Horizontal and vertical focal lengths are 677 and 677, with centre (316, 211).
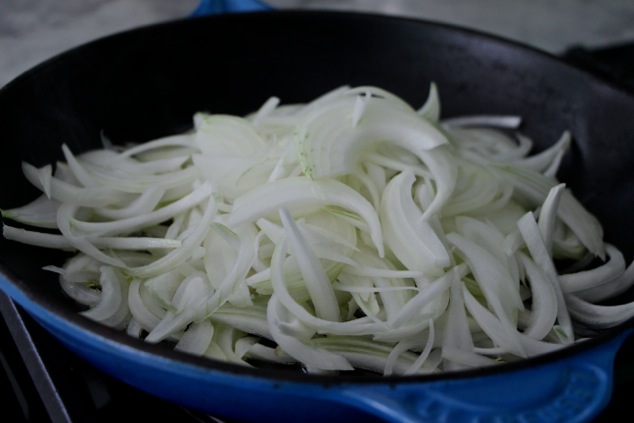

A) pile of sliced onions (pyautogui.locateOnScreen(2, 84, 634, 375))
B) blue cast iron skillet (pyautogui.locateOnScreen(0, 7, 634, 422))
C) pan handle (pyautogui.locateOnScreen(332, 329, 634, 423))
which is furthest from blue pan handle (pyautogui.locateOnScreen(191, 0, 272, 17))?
pan handle (pyautogui.locateOnScreen(332, 329, 634, 423))

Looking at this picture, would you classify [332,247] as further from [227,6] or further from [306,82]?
[227,6]

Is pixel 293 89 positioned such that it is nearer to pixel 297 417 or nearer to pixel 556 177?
pixel 556 177

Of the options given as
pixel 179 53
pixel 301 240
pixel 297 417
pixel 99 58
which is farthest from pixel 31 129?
pixel 297 417

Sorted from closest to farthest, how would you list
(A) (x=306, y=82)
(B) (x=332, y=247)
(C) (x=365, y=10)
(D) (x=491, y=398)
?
(D) (x=491, y=398)
(B) (x=332, y=247)
(A) (x=306, y=82)
(C) (x=365, y=10)

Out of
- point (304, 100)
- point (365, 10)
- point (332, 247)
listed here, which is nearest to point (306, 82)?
point (304, 100)

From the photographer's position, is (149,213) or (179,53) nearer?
(149,213)

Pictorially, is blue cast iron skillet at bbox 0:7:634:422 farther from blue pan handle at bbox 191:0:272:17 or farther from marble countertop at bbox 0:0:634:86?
marble countertop at bbox 0:0:634:86
